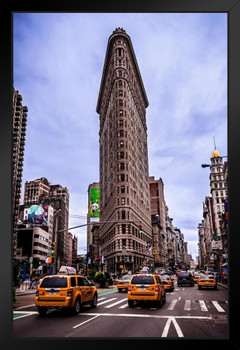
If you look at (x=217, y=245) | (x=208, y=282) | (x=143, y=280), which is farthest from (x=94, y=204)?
(x=143, y=280)

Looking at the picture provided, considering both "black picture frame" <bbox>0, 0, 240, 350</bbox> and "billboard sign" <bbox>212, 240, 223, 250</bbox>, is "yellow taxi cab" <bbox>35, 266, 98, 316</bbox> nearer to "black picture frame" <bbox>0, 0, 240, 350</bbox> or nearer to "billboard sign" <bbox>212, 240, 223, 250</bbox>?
"black picture frame" <bbox>0, 0, 240, 350</bbox>

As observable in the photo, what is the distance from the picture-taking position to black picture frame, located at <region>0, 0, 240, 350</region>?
301 inches

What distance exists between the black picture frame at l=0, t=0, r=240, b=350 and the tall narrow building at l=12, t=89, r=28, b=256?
87.2m

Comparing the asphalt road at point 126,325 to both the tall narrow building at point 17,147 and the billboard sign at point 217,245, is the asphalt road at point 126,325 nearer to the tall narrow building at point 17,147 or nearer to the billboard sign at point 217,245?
the billboard sign at point 217,245

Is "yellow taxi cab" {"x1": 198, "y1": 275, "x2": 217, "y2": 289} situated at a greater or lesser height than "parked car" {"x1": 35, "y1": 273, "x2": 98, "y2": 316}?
lesser

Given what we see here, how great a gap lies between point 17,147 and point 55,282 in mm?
99436

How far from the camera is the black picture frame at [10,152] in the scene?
25.1ft

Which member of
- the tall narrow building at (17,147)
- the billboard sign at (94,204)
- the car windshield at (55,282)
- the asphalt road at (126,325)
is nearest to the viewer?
the asphalt road at (126,325)

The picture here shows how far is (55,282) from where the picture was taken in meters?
13.6

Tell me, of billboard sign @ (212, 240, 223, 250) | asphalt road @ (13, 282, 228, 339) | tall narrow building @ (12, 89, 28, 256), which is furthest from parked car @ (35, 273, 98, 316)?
tall narrow building @ (12, 89, 28, 256)

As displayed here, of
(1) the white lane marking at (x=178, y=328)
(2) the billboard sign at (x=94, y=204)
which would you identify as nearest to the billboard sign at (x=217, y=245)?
(1) the white lane marking at (x=178, y=328)

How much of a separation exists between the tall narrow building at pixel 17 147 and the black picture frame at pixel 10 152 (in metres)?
87.2
